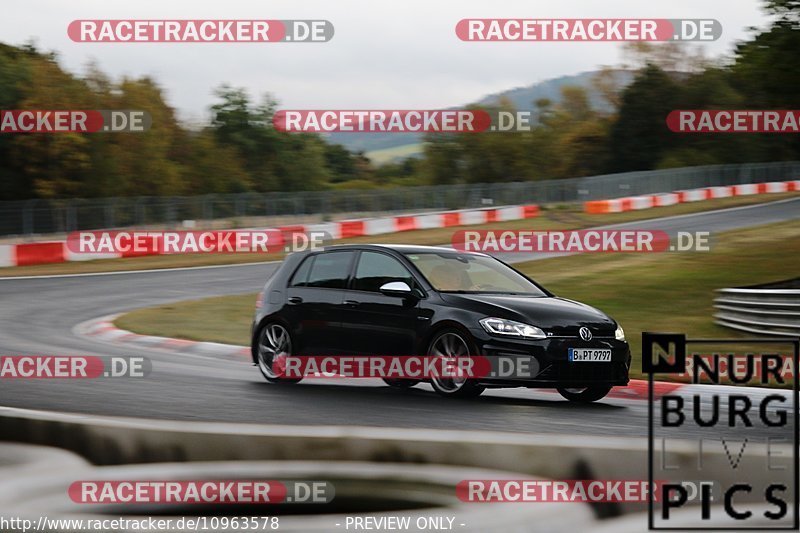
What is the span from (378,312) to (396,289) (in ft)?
1.34

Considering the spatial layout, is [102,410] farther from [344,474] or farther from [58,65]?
[58,65]

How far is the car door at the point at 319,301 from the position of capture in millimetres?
12211

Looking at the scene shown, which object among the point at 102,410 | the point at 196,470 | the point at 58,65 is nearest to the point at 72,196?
the point at 58,65

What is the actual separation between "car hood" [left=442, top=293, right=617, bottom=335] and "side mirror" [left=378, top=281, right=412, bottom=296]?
376mm

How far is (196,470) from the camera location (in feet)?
20.2

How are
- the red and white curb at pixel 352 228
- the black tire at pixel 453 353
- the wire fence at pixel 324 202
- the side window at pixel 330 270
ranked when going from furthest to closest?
the wire fence at pixel 324 202
the red and white curb at pixel 352 228
the side window at pixel 330 270
the black tire at pixel 453 353

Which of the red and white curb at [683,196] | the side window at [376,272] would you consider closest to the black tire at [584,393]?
the side window at [376,272]

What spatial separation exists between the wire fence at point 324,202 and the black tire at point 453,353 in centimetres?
2782

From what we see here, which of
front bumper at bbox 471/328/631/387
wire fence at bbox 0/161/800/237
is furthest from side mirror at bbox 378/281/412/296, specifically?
wire fence at bbox 0/161/800/237

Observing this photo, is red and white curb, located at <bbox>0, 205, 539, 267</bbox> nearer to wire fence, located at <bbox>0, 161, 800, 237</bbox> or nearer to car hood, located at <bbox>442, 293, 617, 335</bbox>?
wire fence, located at <bbox>0, 161, 800, 237</bbox>

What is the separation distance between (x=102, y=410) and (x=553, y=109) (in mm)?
99388

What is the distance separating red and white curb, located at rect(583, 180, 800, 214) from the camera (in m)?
43.6

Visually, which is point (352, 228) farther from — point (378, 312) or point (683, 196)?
point (378, 312)

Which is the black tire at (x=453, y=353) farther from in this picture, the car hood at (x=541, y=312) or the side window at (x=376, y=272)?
the side window at (x=376, y=272)
